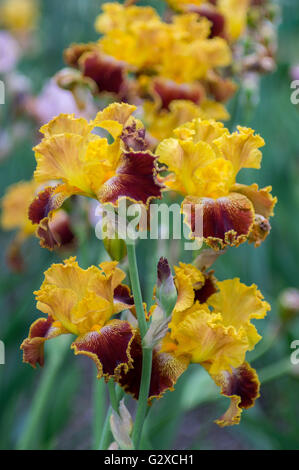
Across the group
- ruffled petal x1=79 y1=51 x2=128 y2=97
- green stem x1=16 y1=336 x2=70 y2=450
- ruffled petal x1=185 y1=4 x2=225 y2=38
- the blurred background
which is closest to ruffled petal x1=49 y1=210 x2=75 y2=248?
the blurred background

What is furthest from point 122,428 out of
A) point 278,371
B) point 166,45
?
→ point 166,45

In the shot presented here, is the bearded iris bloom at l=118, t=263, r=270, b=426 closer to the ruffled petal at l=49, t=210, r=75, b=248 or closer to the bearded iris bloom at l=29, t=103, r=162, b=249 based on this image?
the bearded iris bloom at l=29, t=103, r=162, b=249

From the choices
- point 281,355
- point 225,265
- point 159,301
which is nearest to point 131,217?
point 159,301

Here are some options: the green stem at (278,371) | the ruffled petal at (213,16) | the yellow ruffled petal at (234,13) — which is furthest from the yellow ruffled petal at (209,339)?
the yellow ruffled petal at (234,13)

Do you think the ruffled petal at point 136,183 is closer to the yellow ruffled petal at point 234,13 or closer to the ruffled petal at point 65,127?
the ruffled petal at point 65,127

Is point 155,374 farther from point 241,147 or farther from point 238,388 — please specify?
point 241,147
